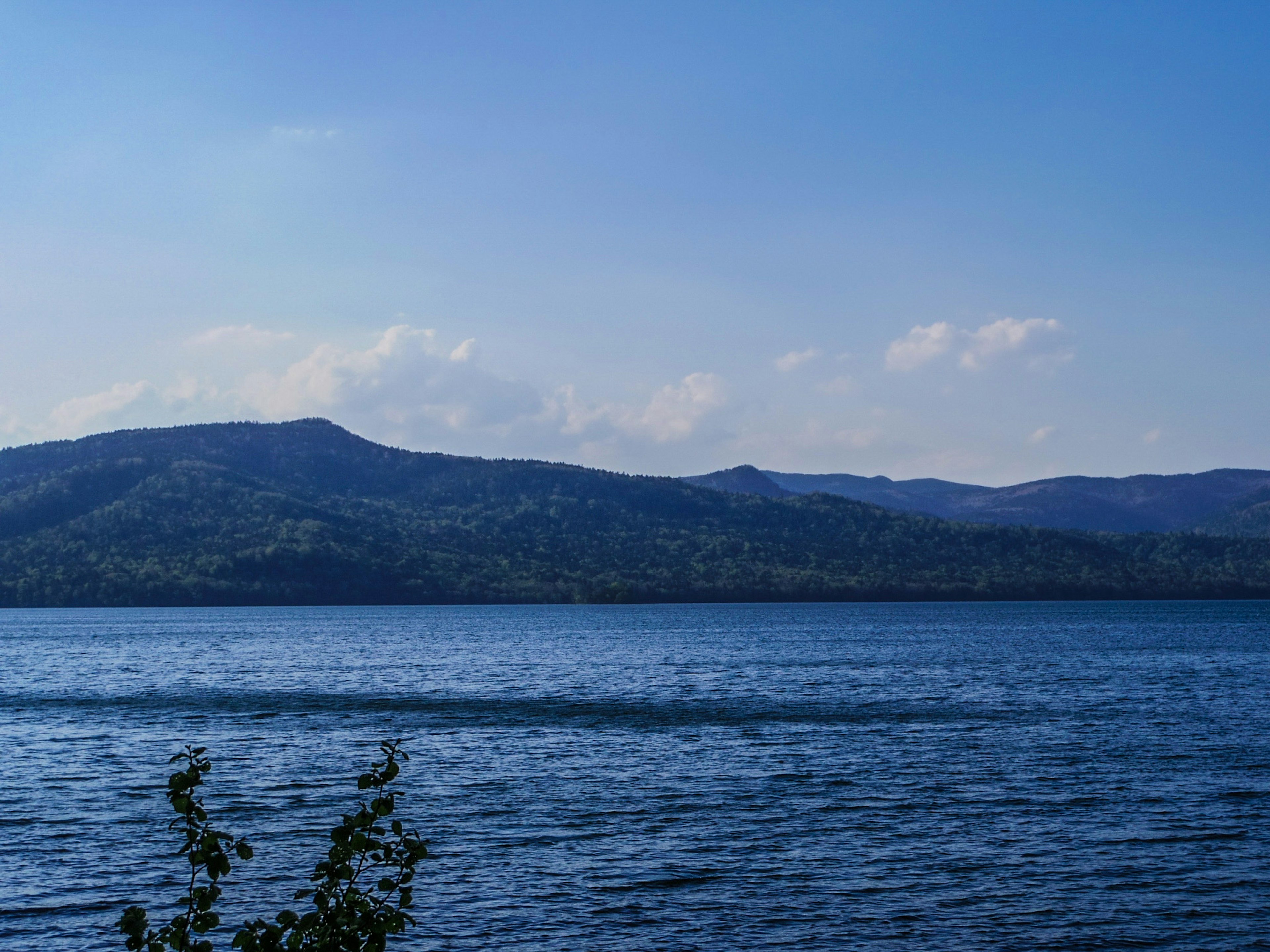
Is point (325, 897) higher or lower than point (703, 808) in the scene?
higher

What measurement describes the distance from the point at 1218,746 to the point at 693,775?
26.1 meters

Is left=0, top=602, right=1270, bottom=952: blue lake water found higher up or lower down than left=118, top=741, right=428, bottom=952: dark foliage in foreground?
lower down

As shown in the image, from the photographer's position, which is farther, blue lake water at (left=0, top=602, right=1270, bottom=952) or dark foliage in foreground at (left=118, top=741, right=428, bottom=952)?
blue lake water at (left=0, top=602, right=1270, bottom=952)

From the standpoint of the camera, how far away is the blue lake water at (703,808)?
27078 millimetres

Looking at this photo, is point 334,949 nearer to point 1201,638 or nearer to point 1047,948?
point 1047,948

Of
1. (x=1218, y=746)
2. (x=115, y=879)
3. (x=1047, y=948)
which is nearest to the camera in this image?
(x=1047, y=948)

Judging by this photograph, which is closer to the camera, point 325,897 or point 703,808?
point 325,897

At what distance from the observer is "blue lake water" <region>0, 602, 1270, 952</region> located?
27.1 m

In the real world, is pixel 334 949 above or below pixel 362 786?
below

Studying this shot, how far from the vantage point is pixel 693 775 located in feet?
152

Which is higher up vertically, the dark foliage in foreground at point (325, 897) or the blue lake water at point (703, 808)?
the dark foliage in foreground at point (325, 897)

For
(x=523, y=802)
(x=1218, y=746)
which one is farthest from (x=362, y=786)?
(x=1218, y=746)

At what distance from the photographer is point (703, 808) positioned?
39500mm

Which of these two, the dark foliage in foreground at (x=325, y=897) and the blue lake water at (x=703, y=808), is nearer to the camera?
the dark foliage in foreground at (x=325, y=897)
